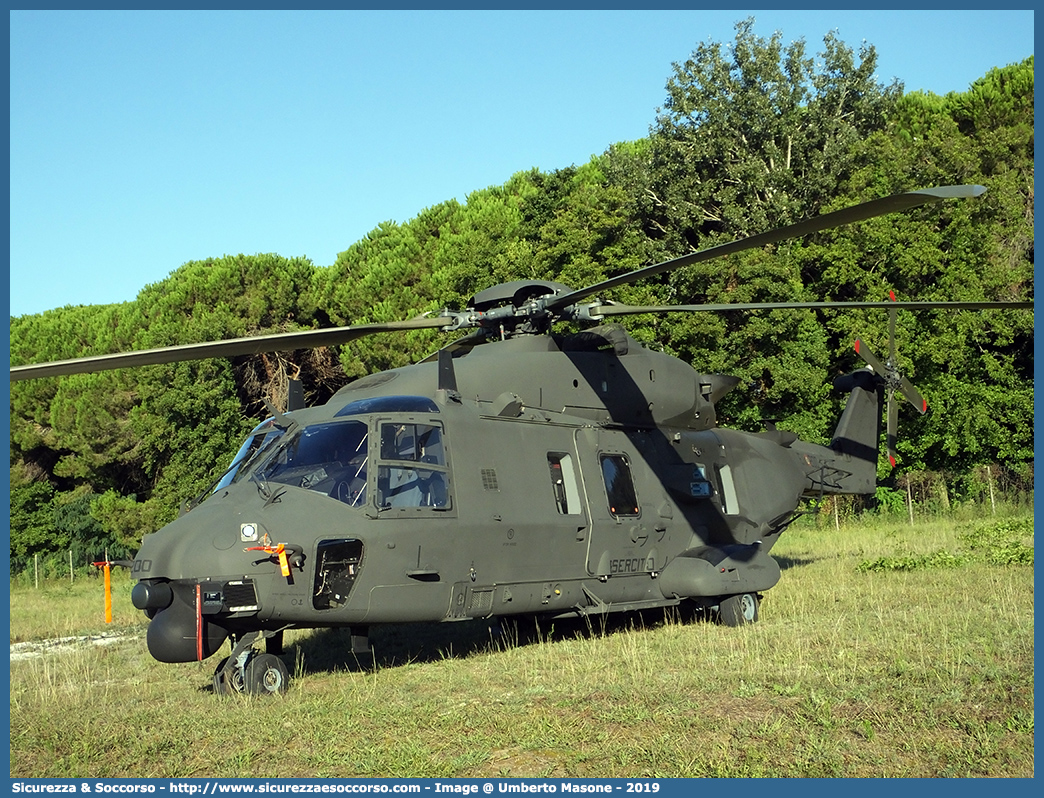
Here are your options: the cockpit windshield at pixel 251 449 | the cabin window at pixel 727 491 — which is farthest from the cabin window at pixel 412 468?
the cabin window at pixel 727 491

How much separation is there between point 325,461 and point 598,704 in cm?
336

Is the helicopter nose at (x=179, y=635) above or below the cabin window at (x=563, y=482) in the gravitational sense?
below

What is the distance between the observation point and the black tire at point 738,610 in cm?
1220

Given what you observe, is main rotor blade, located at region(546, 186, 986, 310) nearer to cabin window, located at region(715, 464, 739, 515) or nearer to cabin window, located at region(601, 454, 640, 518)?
cabin window, located at region(601, 454, 640, 518)

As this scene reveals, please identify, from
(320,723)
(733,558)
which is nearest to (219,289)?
(733,558)

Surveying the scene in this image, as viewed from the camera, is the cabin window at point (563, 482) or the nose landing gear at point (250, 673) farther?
the cabin window at point (563, 482)

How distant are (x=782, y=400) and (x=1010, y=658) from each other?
21430mm

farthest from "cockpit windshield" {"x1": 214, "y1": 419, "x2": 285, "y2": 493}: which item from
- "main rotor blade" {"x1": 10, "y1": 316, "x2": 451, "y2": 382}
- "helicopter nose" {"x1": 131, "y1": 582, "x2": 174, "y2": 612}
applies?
"helicopter nose" {"x1": 131, "y1": 582, "x2": 174, "y2": 612}

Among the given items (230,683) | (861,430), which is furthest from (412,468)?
(861,430)

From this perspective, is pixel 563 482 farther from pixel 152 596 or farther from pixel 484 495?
pixel 152 596

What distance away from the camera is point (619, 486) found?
11703 millimetres

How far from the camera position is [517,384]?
442 inches

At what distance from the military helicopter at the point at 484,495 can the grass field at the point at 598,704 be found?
2.10 ft

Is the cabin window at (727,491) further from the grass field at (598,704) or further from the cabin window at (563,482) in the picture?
the cabin window at (563,482)
